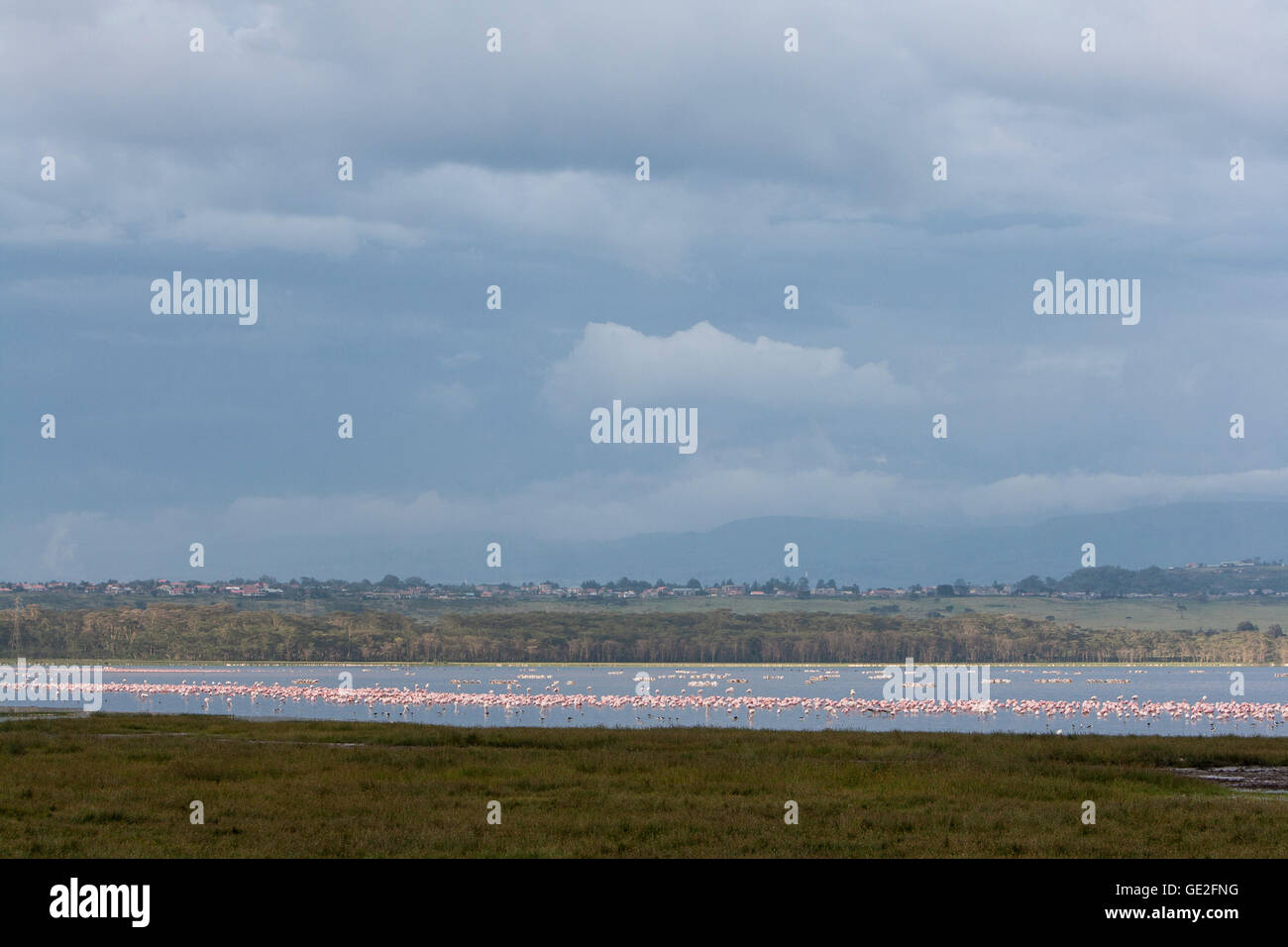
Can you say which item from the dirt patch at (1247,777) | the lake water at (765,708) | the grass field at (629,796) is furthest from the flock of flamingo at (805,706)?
the dirt patch at (1247,777)

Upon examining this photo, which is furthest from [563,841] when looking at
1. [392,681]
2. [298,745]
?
[392,681]

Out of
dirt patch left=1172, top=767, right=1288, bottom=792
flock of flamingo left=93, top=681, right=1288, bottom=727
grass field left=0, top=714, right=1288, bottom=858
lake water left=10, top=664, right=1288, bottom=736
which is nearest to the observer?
grass field left=0, top=714, right=1288, bottom=858

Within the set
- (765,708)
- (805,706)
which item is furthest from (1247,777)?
(765,708)

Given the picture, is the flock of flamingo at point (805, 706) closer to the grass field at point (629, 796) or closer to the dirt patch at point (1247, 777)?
the grass field at point (629, 796)

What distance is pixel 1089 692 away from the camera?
12606 cm

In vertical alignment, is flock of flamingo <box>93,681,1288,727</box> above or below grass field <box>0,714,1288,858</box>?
below

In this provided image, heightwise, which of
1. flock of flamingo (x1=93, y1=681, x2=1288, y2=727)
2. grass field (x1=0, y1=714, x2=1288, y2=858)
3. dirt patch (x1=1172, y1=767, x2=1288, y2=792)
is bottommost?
flock of flamingo (x1=93, y1=681, x2=1288, y2=727)

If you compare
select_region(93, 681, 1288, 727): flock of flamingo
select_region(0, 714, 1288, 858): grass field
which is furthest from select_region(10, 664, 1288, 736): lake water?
select_region(0, 714, 1288, 858): grass field

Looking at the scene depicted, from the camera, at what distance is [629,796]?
91.6 ft

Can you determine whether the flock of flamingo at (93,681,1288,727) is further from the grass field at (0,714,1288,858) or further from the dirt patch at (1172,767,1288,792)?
the dirt patch at (1172,767,1288,792)

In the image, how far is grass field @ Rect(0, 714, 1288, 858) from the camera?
2166 cm

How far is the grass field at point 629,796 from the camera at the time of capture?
21656 millimetres

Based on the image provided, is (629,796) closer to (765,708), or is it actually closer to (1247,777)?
(1247,777)

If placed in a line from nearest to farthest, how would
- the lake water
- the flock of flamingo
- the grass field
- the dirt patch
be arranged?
1. the grass field
2. the dirt patch
3. the lake water
4. the flock of flamingo
